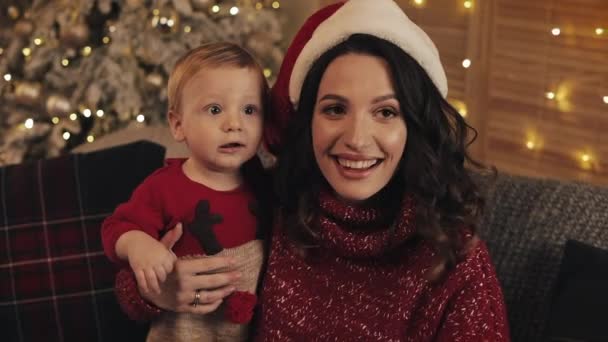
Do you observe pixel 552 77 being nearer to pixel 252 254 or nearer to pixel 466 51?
pixel 466 51

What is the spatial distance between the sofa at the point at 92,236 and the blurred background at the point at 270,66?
2.33 feet

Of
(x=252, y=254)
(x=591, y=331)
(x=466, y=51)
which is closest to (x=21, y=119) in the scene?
(x=466, y=51)

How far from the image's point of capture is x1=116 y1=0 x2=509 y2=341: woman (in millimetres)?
1263

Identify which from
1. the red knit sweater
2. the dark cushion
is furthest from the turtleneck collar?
the dark cushion

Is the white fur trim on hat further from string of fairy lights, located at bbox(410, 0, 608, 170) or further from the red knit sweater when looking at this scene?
string of fairy lights, located at bbox(410, 0, 608, 170)

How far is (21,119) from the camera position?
3.18 metres

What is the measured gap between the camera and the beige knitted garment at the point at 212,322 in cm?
138

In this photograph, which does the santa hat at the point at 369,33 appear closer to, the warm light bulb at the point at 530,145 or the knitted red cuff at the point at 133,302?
the knitted red cuff at the point at 133,302

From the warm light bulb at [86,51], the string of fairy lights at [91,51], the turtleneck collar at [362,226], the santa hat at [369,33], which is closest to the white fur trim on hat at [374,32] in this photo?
the santa hat at [369,33]

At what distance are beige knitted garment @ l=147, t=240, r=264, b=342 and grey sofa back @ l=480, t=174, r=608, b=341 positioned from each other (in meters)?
0.54

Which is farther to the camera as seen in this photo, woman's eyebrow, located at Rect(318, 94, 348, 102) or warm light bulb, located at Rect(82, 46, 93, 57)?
warm light bulb, located at Rect(82, 46, 93, 57)

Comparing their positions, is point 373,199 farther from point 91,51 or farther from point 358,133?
point 91,51

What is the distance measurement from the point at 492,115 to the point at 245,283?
161 centimetres

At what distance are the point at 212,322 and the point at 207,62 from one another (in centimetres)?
49
